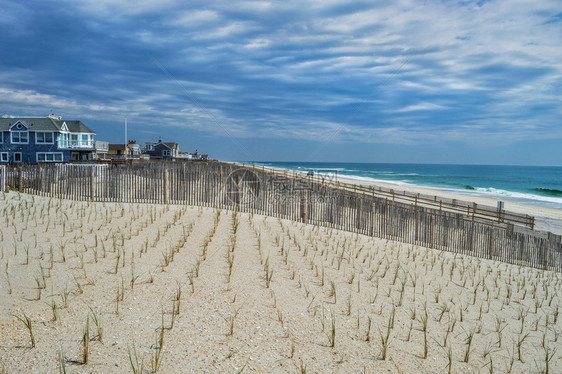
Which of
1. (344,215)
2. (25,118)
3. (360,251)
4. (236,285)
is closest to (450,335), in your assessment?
(236,285)

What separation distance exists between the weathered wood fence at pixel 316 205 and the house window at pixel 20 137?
37084 mm

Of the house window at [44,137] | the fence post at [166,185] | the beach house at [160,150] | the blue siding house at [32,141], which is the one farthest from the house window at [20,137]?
the fence post at [166,185]

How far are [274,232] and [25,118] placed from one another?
4526cm

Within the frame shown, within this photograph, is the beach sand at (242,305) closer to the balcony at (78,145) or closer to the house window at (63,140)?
the balcony at (78,145)

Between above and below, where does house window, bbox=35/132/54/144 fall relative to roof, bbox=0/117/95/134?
below

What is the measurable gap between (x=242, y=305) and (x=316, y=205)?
251 inches

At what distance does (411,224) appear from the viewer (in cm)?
1136

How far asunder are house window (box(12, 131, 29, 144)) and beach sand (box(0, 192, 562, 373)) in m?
40.5

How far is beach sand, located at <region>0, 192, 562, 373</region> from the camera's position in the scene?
13.9 ft

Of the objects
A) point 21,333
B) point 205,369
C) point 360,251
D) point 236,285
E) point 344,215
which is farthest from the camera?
point 344,215

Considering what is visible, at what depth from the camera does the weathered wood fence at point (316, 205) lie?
37.0 feet

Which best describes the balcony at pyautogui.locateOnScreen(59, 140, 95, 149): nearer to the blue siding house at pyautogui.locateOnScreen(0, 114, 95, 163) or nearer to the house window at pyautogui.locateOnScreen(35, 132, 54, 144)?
the blue siding house at pyautogui.locateOnScreen(0, 114, 95, 163)

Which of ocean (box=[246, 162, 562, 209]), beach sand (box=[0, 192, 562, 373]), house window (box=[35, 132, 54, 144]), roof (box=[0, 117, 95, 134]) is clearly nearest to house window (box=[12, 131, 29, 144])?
roof (box=[0, 117, 95, 134])

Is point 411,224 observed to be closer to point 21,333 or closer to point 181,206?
point 181,206
